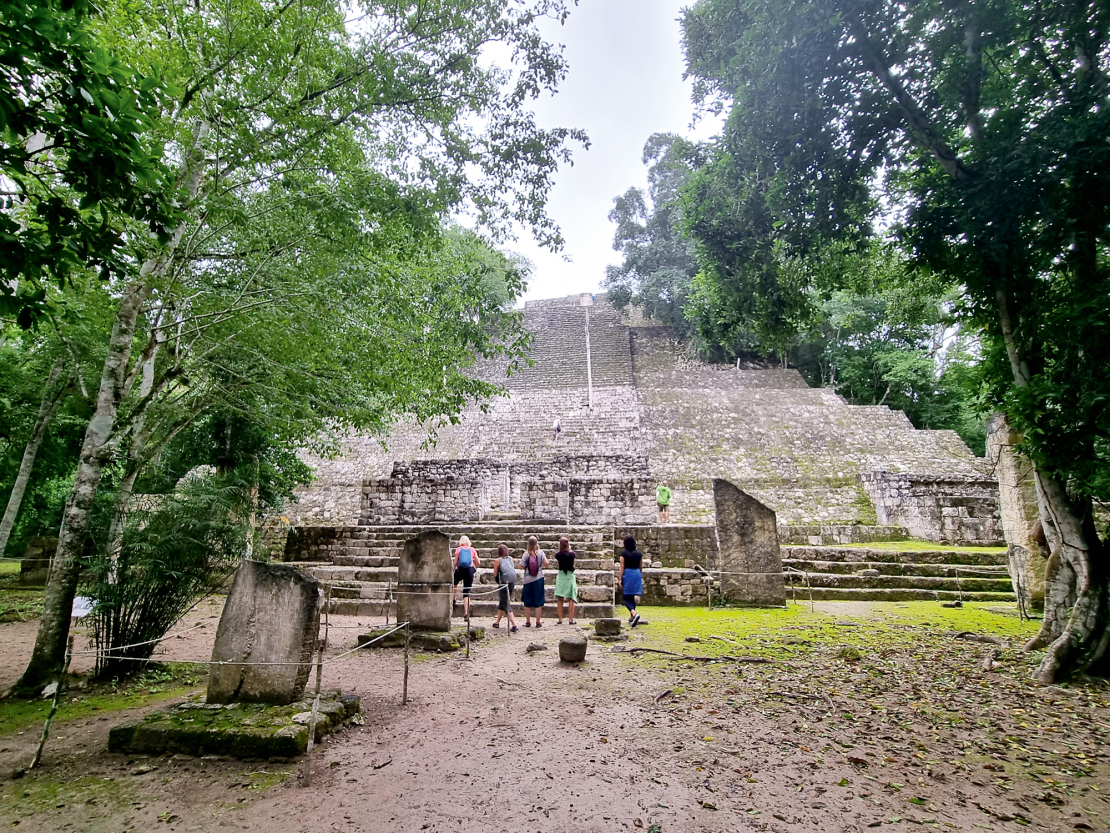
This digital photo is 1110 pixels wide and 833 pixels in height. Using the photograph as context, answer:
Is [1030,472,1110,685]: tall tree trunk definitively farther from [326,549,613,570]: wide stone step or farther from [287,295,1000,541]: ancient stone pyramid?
[287,295,1000,541]: ancient stone pyramid

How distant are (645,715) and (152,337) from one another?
21.2ft

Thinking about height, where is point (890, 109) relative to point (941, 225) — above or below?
above

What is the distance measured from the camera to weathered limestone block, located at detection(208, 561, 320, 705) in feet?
14.5

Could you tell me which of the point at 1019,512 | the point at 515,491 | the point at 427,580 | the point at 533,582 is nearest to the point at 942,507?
the point at 1019,512

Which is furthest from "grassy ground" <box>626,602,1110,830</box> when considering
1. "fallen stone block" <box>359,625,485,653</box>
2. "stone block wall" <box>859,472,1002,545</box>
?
"stone block wall" <box>859,472,1002,545</box>

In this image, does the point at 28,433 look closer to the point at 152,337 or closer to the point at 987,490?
the point at 152,337

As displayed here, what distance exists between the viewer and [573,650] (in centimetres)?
636

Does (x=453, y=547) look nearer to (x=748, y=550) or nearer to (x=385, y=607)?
(x=385, y=607)

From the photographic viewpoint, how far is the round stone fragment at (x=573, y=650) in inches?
250

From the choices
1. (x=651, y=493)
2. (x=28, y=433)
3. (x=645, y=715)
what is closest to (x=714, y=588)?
(x=651, y=493)

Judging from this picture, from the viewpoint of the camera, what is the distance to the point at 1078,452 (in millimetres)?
4934

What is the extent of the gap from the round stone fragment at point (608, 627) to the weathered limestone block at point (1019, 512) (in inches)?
221

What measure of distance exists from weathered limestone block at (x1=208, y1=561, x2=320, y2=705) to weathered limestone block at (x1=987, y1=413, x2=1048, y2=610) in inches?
358

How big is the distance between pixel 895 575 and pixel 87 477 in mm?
12949
